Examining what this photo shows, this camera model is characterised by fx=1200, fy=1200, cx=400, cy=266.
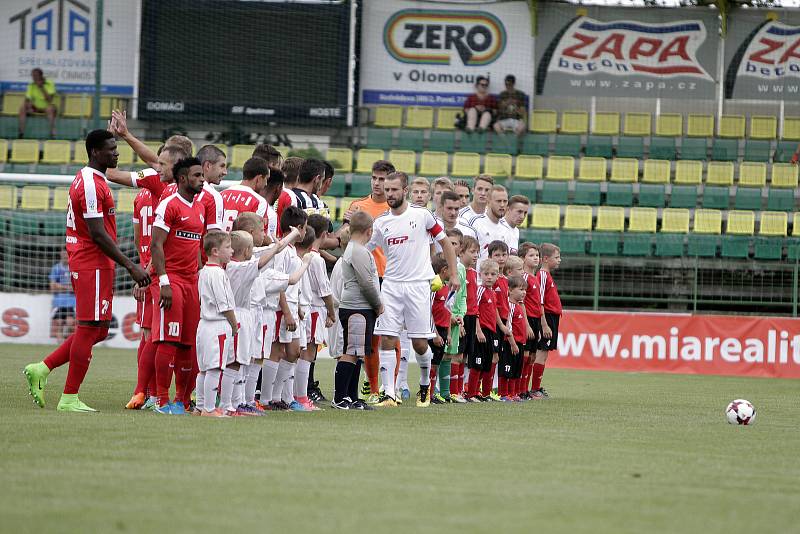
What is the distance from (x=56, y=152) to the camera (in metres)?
25.8

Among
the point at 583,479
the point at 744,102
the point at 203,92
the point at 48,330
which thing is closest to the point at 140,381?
the point at 583,479

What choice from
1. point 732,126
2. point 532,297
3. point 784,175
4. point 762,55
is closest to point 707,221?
point 784,175

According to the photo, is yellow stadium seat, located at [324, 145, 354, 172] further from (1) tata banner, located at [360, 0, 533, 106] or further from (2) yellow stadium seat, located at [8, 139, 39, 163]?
(2) yellow stadium seat, located at [8, 139, 39, 163]

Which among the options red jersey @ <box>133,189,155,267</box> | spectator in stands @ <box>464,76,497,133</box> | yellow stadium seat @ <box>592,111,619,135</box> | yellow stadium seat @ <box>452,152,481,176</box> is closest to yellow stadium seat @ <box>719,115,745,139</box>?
yellow stadium seat @ <box>592,111,619,135</box>

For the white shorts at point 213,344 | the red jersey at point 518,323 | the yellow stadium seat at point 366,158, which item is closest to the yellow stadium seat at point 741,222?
the yellow stadium seat at point 366,158

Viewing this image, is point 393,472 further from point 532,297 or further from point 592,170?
point 592,170

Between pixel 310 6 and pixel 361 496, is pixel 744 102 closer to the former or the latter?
pixel 310 6

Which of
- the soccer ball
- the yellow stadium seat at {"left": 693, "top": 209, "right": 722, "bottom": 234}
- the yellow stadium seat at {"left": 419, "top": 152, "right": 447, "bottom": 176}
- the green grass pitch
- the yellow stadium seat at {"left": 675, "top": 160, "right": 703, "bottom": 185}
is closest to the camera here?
the green grass pitch

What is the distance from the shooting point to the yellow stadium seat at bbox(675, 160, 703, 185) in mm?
24938

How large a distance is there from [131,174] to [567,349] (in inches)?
442

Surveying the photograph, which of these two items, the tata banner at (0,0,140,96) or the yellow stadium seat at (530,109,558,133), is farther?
the tata banner at (0,0,140,96)

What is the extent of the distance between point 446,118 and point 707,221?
23.5ft

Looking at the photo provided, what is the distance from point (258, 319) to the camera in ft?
29.4

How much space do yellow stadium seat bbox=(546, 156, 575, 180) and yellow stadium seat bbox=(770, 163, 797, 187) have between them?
162 inches
